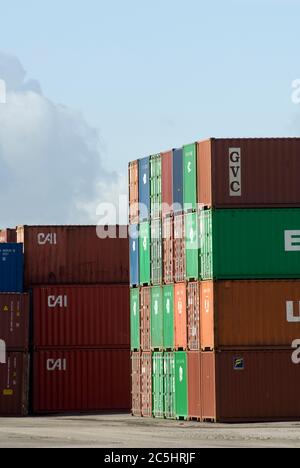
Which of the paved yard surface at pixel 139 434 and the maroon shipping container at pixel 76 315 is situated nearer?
the paved yard surface at pixel 139 434

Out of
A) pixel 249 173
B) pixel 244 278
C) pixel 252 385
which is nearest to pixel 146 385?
pixel 252 385

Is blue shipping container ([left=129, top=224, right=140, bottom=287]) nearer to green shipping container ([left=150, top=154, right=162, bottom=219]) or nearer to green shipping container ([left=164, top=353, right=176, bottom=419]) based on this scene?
green shipping container ([left=150, top=154, right=162, bottom=219])

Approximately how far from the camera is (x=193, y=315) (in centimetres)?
5328

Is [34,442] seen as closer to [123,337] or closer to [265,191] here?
[265,191]

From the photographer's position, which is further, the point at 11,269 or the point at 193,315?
the point at 11,269

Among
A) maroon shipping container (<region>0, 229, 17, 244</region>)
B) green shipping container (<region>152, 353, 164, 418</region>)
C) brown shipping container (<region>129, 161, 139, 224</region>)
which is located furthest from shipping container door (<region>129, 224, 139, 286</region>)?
maroon shipping container (<region>0, 229, 17, 244</region>)

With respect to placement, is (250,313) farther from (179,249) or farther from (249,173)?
(249,173)

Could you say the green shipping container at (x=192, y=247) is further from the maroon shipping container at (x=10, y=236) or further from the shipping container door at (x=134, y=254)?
the maroon shipping container at (x=10, y=236)

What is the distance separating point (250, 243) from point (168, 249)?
13.5 feet

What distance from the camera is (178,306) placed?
5438cm

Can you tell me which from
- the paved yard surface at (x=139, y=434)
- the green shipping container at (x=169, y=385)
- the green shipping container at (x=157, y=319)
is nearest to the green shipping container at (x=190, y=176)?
the green shipping container at (x=157, y=319)

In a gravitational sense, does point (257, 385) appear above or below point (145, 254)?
below

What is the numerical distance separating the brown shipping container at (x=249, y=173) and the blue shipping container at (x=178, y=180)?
64.3 inches

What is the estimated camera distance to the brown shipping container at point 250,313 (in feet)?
170
